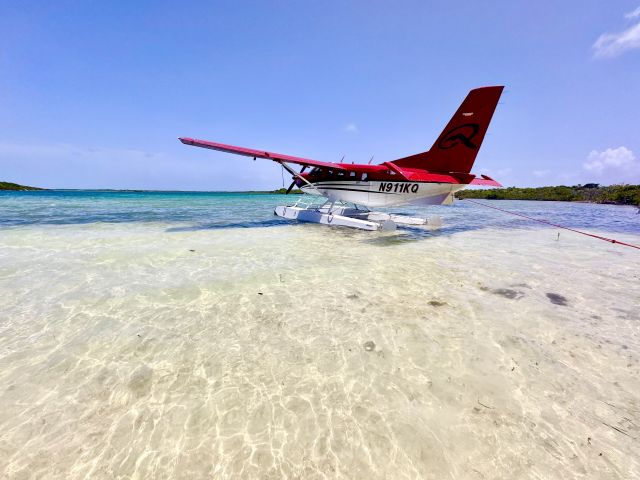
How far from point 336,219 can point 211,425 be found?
40.6 feet

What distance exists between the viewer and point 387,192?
13781 millimetres

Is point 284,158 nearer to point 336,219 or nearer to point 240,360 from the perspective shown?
point 336,219

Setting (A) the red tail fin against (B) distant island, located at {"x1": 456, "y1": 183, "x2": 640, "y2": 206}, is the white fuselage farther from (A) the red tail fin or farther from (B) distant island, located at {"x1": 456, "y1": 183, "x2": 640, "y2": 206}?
(B) distant island, located at {"x1": 456, "y1": 183, "x2": 640, "y2": 206}

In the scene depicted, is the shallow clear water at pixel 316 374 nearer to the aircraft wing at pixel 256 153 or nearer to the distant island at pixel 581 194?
the aircraft wing at pixel 256 153

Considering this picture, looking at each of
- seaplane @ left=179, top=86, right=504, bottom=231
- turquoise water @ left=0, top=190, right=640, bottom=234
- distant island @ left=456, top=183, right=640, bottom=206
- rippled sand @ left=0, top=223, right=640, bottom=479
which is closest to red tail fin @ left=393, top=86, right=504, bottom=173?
seaplane @ left=179, top=86, right=504, bottom=231

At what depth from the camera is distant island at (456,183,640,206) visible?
4956 centimetres

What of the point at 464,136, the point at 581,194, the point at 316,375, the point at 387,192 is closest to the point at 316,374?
the point at 316,375

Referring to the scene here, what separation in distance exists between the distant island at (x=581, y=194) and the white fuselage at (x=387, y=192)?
181 feet

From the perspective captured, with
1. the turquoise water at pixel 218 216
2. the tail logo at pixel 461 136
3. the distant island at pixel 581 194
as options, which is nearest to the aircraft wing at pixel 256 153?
the turquoise water at pixel 218 216

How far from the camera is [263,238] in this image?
11.1 metres

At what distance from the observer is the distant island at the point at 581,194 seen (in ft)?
163

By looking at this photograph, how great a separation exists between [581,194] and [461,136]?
74468 millimetres

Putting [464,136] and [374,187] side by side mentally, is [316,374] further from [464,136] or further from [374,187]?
[464,136]

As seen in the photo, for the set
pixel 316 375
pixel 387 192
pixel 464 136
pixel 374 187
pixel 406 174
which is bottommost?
pixel 316 375
